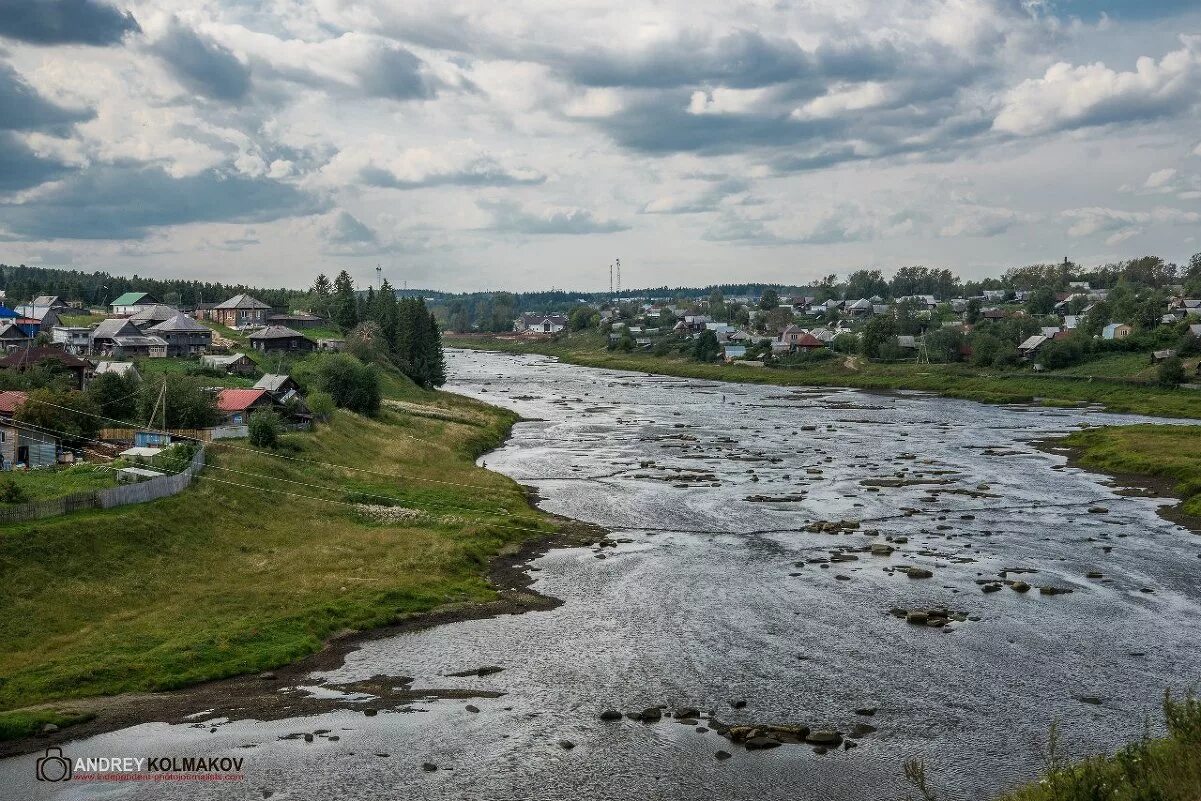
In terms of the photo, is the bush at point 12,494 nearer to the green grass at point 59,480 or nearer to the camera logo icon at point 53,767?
the green grass at point 59,480

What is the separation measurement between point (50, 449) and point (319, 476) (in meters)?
13.8

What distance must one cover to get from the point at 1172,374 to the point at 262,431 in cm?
9609

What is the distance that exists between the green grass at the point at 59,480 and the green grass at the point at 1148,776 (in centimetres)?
3604

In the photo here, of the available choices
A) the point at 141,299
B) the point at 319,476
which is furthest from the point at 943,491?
the point at 141,299

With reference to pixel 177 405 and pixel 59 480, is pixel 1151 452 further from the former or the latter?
pixel 59 480

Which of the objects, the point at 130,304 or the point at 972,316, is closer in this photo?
the point at 130,304

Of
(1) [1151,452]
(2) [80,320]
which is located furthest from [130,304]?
(1) [1151,452]

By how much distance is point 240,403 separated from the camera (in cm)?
6238

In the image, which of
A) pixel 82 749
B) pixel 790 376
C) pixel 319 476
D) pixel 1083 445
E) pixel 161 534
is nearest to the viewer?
pixel 82 749

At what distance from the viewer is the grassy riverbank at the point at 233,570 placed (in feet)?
102

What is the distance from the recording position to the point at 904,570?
44.4m

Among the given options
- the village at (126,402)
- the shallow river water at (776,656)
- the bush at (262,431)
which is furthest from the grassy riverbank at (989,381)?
the bush at (262,431)

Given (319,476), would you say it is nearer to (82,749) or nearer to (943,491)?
(82,749)

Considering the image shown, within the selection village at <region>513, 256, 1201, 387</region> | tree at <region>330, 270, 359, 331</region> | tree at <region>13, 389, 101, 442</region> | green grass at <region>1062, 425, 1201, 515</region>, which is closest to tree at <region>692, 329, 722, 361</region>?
village at <region>513, 256, 1201, 387</region>
